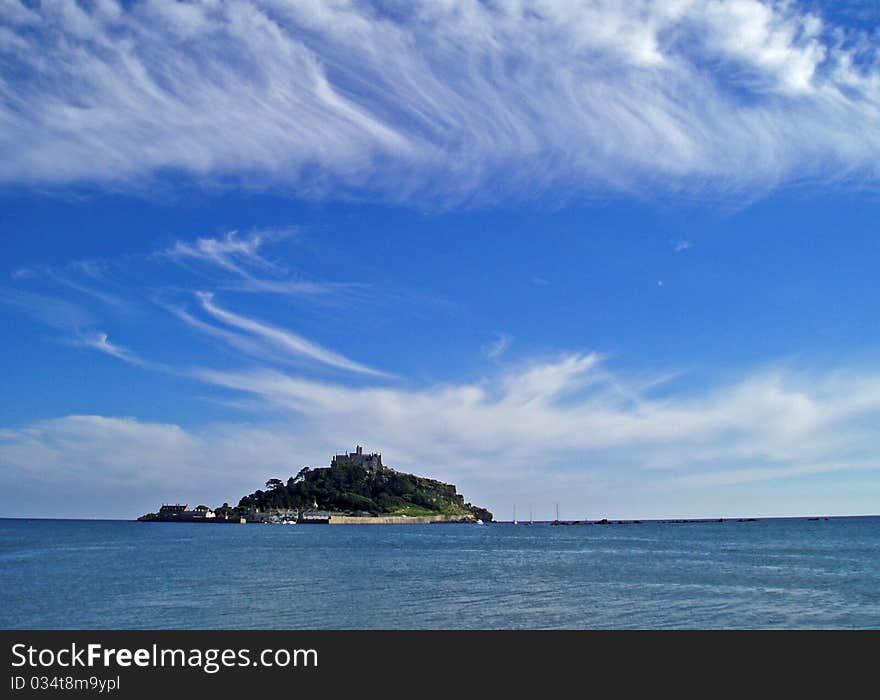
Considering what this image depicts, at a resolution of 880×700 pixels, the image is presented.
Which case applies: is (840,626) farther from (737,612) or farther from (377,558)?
(377,558)

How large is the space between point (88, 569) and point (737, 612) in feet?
208
